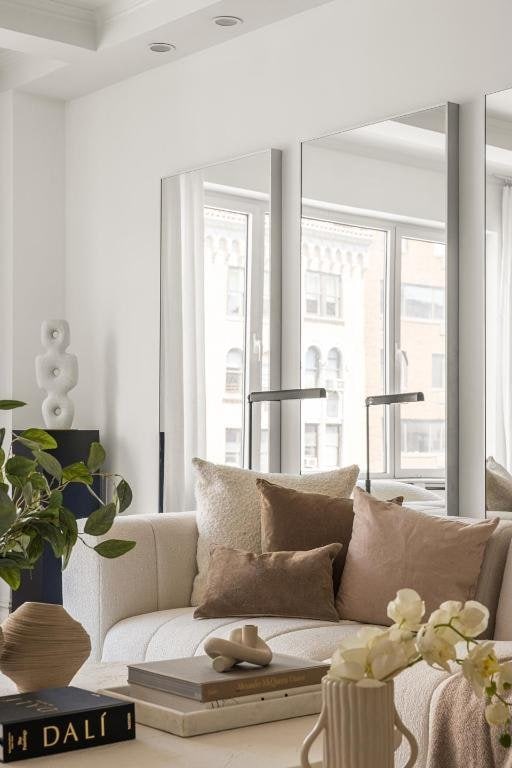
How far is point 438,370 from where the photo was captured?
396 cm

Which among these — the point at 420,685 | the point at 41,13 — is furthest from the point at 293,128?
the point at 420,685

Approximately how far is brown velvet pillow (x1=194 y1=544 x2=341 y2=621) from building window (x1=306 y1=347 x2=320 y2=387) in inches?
46.3

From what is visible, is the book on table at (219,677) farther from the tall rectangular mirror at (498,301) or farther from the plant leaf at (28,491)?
the tall rectangular mirror at (498,301)

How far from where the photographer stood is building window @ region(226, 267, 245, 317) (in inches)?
188

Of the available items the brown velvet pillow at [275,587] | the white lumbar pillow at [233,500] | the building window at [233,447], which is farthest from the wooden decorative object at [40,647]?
the building window at [233,447]

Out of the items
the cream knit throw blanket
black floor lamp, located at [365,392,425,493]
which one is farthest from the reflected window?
the cream knit throw blanket

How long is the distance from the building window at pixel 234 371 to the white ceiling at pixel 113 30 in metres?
1.41

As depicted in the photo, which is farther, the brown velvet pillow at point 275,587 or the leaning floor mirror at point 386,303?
the leaning floor mirror at point 386,303

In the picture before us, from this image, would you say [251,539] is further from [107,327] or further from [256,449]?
[107,327]

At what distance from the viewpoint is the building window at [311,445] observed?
14.5 ft

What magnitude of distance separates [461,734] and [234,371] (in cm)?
289

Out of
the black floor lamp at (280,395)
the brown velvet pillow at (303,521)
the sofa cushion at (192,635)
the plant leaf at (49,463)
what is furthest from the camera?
the black floor lamp at (280,395)

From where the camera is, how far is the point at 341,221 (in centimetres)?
434

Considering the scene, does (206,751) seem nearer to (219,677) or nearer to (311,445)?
(219,677)
